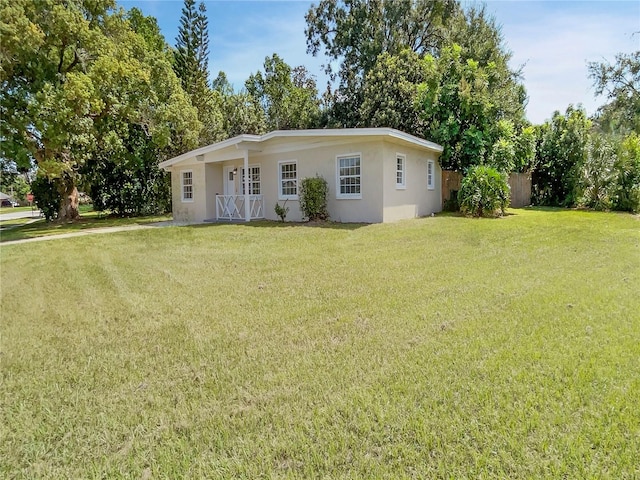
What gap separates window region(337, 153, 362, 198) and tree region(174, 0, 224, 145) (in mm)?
16725

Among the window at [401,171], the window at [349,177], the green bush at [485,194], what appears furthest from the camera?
the green bush at [485,194]

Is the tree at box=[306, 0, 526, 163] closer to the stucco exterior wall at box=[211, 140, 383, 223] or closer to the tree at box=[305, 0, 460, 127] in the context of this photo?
the tree at box=[305, 0, 460, 127]

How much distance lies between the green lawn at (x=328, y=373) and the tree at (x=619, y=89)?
25156 mm

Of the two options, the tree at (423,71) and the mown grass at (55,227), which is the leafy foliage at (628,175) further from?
the mown grass at (55,227)

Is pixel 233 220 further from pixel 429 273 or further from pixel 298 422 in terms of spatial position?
pixel 298 422

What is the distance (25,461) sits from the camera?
92.6 inches

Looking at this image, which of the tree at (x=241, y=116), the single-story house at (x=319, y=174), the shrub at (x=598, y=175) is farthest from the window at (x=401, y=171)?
the tree at (x=241, y=116)

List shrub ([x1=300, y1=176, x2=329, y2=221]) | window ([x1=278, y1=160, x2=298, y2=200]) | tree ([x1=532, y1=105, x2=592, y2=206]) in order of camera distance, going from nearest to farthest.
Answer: shrub ([x1=300, y1=176, x2=329, y2=221])
window ([x1=278, y1=160, x2=298, y2=200])
tree ([x1=532, y1=105, x2=592, y2=206])

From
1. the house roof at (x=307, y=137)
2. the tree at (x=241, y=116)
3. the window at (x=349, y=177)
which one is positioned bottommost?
the window at (x=349, y=177)

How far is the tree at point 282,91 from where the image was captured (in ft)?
95.0

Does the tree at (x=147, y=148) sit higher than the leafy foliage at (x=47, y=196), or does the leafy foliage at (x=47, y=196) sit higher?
the tree at (x=147, y=148)

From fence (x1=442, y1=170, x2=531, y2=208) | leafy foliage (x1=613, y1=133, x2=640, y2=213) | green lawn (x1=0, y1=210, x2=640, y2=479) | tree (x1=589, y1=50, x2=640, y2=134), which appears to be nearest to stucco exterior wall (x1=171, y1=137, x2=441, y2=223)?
fence (x1=442, y1=170, x2=531, y2=208)

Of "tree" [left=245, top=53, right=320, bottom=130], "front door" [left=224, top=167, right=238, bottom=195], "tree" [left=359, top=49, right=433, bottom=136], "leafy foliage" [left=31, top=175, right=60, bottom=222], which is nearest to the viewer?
"front door" [left=224, top=167, right=238, bottom=195]

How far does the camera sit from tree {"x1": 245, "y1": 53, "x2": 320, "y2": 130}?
1140 inches
